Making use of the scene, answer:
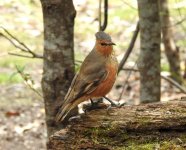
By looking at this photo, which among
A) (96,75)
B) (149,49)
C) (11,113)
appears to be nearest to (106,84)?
(96,75)

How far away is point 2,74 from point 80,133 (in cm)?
671

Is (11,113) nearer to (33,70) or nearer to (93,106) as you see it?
(33,70)

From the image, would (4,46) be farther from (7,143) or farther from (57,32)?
(57,32)

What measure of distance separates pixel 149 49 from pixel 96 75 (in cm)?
176

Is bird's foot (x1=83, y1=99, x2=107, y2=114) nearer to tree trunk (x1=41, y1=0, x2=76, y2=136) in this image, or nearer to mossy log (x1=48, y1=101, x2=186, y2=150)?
mossy log (x1=48, y1=101, x2=186, y2=150)

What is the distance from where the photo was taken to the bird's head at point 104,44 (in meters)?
4.45

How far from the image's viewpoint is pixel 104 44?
14.8ft

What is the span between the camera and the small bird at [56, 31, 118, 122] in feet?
14.6

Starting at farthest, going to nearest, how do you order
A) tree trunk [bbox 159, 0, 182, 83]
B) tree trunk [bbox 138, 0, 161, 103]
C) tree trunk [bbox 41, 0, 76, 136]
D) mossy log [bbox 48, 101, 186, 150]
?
tree trunk [bbox 159, 0, 182, 83] < tree trunk [bbox 138, 0, 161, 103] < tree trunk [bbox 41, 0, 76, 136] < mossy log [bbox 48, 101, 186, 150]

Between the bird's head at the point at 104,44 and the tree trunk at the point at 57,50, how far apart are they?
716mm

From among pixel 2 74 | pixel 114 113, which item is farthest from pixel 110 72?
pixel 2 74

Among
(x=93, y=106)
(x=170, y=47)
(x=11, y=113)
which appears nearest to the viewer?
(x=93, y=106)

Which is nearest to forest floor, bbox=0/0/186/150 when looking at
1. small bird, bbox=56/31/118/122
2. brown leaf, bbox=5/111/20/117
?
brown leaf, bbox=5/111/20/117

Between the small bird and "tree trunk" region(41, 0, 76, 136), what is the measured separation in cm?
66
